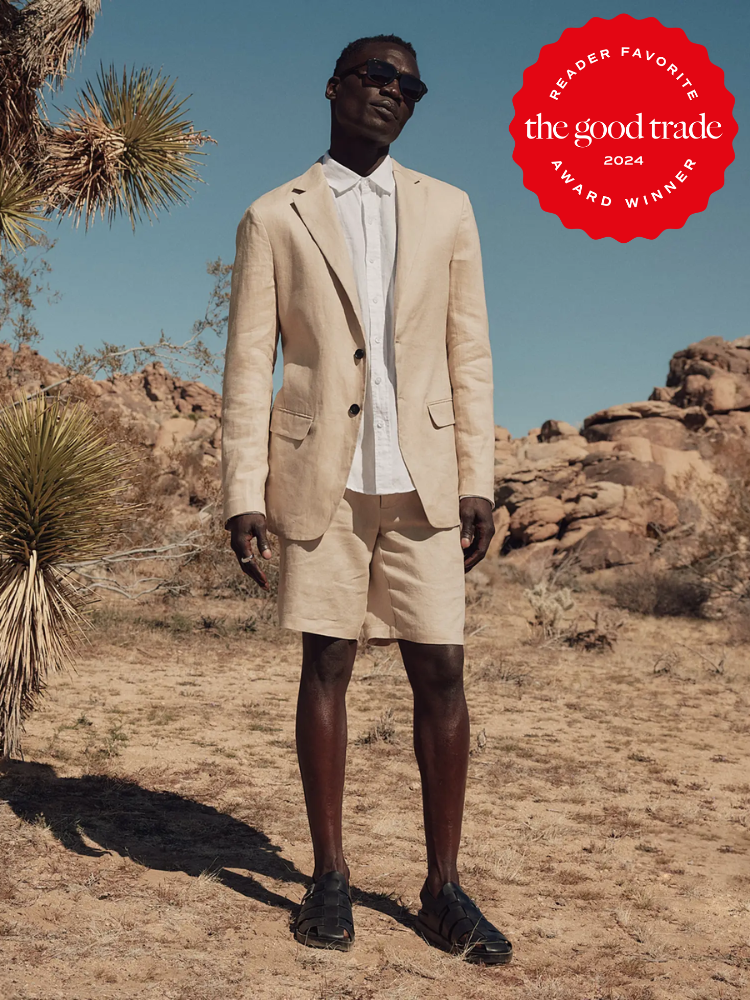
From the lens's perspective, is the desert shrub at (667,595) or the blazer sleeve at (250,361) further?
the desert shrub at (667,595)

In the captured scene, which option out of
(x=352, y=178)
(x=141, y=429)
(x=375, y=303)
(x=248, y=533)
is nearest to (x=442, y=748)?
(x=248, y=533)

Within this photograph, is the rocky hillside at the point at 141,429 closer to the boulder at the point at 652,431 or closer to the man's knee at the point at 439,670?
the man's knee at the point at 439,670

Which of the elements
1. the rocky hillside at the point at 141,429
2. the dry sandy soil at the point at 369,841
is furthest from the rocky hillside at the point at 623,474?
the dry sandy soil at the point at 369,841

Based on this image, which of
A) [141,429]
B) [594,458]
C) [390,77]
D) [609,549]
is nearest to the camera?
[390,77]

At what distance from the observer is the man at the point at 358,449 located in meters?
2.43

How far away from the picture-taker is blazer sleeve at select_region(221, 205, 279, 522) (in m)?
2.50

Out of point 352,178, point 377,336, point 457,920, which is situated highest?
point 352,178

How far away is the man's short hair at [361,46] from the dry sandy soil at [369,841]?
7.49 feet

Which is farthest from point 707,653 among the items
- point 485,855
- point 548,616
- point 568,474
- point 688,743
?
point 568,474

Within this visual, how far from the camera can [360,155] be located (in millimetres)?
2562

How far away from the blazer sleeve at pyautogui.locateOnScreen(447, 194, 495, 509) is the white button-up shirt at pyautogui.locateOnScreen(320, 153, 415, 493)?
0.20 meters

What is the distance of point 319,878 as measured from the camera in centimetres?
248

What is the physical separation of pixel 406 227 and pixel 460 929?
1781 millimetres

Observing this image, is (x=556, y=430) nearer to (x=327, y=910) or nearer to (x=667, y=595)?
(x=667, y=595)
